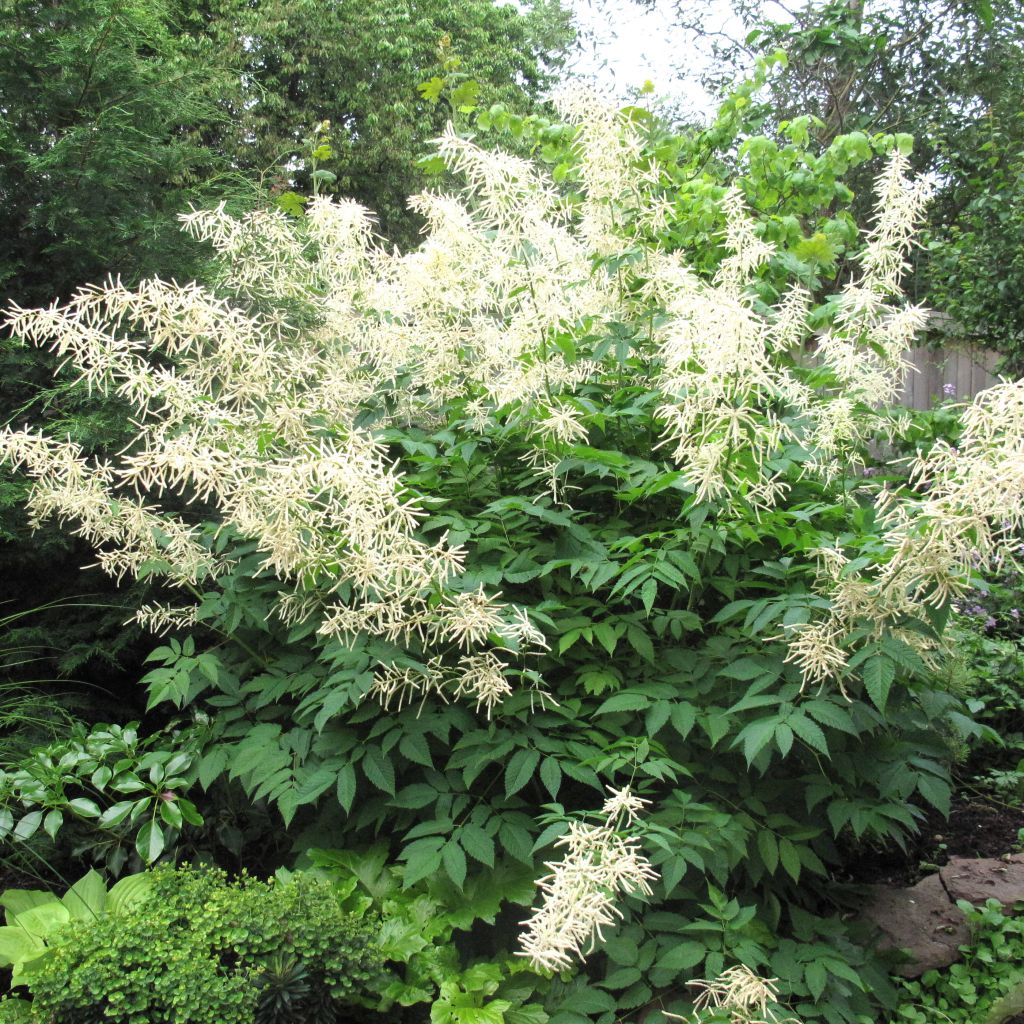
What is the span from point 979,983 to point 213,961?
2.13m

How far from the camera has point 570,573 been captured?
2.83 meters

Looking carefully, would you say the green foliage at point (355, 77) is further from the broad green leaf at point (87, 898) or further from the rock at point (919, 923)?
the rock at point (919, 923)

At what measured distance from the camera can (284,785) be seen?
2.64 metres

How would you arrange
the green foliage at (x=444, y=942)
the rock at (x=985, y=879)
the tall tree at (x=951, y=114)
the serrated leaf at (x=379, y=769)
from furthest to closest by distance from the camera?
the tall tree at (x=951, y=114) < the rock at (x=985, y=879) < the serrated leaf at (x=379, y=769) < the green foliage at (x=444, y=942)

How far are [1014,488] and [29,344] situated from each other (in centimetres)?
382

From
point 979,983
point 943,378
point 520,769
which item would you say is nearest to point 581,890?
point 520,769

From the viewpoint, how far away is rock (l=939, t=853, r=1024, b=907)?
3.12m

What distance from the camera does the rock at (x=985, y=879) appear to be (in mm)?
3125

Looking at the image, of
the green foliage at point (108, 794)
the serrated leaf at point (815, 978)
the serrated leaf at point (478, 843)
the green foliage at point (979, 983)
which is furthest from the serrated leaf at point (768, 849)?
the green foliage at point (108, 794)

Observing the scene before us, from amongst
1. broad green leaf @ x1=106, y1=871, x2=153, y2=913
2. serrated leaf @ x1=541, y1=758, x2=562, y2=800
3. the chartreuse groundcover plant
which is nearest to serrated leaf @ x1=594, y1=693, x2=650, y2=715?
the chartreuse groundcover plant

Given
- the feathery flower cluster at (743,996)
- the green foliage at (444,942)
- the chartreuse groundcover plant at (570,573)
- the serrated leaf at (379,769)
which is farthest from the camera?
the serrated leaf at (379,769)

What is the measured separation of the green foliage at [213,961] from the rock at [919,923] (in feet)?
5.14

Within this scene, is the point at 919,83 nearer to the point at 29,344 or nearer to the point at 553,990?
the point at 29,344

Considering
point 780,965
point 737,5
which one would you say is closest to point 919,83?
point 737,5
